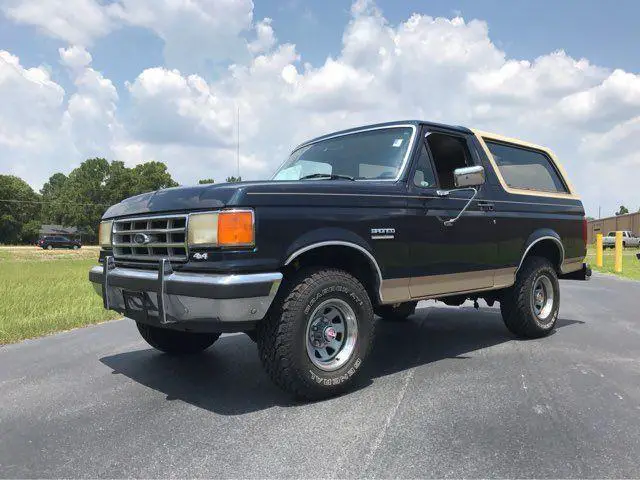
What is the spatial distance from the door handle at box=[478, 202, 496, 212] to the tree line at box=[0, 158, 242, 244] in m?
82.3

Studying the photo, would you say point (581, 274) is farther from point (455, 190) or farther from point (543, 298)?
point (455, 190)

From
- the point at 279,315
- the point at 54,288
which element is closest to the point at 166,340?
the point at 279,315

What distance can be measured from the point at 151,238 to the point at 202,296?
2.68ft

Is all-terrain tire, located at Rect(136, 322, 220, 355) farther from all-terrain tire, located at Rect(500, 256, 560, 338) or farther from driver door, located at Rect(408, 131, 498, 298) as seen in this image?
all-terrain tire, located at Rect(500, 256, 560, 338)

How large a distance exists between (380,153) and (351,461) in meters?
2.77

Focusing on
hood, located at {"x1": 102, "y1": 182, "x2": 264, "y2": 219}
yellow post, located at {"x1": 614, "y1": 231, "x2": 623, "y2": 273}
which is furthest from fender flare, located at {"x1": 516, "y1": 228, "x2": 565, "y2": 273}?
yellow post, located at {"x1": 614, "y1": 231, "x2": 623, "y2": 273}

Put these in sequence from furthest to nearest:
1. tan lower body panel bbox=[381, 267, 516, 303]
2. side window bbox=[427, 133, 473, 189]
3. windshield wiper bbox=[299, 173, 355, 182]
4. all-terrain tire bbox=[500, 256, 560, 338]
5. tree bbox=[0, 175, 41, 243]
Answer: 1. tree bbox=[0, 175, 41, 243]
2. all-terrain tire bbox=[500, 256, 560, 338]
3. side window bbox=[427, 133, 473, 189]
4. windshield wiper bbox=[299, 173, 355, 182]
5. tan lower body panel bbox=[381, 267, 516, 303]

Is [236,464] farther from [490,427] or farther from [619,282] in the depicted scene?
[619,282]

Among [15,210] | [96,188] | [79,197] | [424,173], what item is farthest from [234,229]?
[96,188]

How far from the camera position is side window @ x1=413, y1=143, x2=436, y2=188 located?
4.52 m

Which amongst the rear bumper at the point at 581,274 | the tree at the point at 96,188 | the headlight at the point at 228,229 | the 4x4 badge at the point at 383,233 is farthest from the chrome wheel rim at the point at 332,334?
the tree at the point at 96,188

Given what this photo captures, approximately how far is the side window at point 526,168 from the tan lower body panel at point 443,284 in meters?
1.02

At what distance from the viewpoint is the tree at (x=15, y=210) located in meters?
80.9

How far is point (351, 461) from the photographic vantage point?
272 centimetres
